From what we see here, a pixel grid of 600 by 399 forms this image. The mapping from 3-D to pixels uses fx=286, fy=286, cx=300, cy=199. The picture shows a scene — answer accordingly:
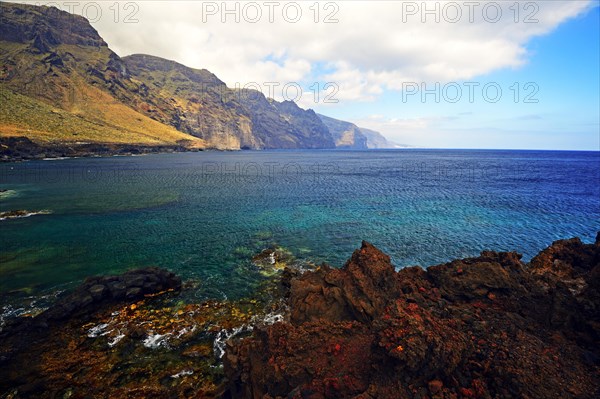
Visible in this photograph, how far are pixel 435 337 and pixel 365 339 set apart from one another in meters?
3.77

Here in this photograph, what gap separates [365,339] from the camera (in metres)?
13.7

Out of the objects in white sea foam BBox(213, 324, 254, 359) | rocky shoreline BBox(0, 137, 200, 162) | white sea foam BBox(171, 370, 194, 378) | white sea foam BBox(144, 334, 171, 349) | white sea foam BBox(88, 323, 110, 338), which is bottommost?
white sea foam BBox(171, 370, 194, 378)

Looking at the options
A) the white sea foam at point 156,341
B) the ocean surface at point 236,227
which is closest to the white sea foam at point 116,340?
the white sea foam at point 156,341

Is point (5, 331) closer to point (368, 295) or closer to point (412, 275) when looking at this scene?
point (368, 295)

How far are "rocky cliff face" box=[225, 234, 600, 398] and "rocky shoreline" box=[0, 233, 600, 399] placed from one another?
2.3 inches

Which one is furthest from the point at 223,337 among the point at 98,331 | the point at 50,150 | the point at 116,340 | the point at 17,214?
the point at 50,150

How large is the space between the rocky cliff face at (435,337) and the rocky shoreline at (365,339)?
0.06m

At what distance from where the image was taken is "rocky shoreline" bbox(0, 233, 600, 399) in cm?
1057

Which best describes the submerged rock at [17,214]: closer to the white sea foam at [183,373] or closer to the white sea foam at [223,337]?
the white sea foam at [223,337]

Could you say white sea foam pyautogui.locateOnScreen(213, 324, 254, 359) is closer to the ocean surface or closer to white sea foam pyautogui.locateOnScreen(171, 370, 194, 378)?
white sea foam pyautogui.locateOnScreen(171, 370, 194, 378)

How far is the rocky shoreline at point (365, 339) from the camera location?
10570 mm

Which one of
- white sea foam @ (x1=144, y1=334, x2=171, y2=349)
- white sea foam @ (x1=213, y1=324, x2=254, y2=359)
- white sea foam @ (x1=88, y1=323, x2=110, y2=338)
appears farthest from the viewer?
white sea foam @ (x1=88, y1=323, x2=110, y2=338)

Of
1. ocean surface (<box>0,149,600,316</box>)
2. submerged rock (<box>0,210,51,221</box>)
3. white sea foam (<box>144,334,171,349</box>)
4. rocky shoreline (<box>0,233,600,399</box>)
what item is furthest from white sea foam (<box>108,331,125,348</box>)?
submerged rock (<box>0,210,51,221</box>)

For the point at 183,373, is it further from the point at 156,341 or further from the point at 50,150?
the point at 50,150
